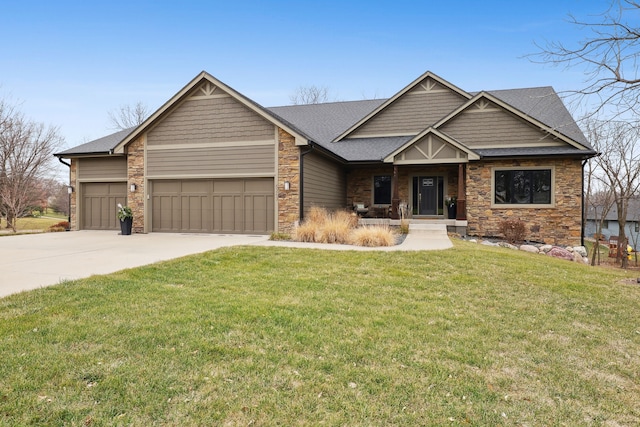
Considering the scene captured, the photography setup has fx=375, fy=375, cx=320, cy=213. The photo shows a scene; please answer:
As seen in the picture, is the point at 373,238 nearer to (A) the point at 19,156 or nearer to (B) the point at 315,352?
(B) the point at 315,352

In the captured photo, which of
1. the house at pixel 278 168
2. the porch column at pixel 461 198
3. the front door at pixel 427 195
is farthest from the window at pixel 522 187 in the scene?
the front door at pixel 427 195

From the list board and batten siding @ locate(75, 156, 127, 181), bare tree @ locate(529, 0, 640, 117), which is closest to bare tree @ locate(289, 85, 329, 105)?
board and batten siding @ locate(75, 156, 127, 181)

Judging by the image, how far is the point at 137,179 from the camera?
14.0m

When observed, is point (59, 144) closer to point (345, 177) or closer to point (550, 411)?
point (345, 177)

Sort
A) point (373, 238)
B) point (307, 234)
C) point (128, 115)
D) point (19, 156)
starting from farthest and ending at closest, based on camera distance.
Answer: point (128, 115), point (19, 156), point (307, 234), point (373, 238)

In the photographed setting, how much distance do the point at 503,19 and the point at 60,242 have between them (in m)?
14.9

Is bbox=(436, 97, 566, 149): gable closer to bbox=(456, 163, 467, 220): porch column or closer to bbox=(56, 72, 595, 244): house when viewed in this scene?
bbox=(56, 72, 595, 244): house

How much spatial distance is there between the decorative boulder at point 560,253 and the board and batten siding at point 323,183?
25.8 ft

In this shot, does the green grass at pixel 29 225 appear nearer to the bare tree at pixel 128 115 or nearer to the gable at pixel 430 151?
the bare tree at pixel 128 115

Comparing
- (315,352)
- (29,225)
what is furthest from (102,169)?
(29,225)

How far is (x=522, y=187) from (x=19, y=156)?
1180 inches

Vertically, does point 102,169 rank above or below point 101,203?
above

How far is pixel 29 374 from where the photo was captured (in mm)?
2873

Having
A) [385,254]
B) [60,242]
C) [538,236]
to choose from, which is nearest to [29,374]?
[385,254]
